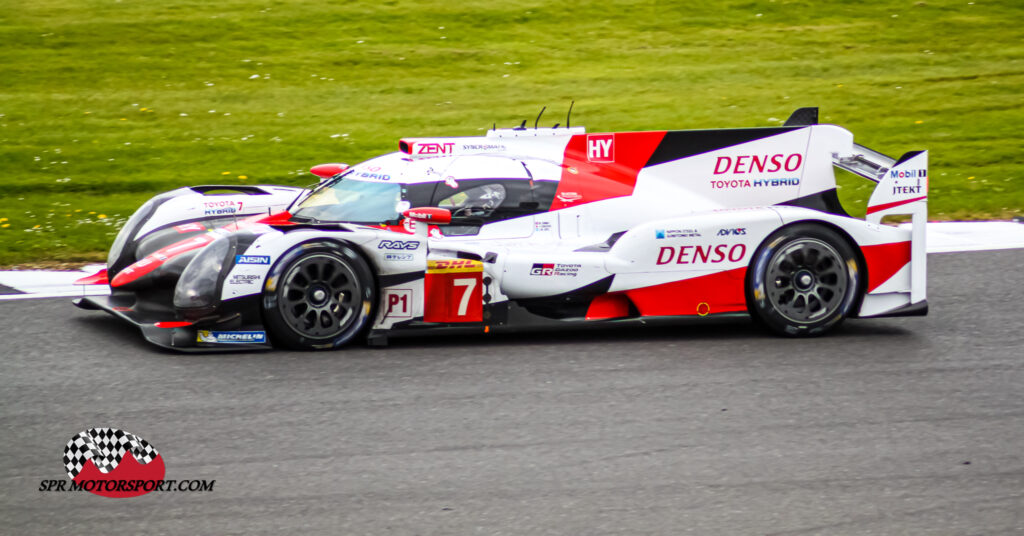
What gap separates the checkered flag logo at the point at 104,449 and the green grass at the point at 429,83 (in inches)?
199

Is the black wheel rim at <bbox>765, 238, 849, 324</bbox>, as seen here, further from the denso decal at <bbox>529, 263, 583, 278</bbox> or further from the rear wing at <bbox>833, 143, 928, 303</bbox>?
the denso decal at <bbox>529, 263, 583, 278</bbox>

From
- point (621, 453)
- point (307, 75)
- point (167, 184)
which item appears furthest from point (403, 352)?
point (307, 75)

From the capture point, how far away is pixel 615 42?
19172mm

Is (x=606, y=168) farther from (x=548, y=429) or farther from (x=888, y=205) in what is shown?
(x=548, y=429)

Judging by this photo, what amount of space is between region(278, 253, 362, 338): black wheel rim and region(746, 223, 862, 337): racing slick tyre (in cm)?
251

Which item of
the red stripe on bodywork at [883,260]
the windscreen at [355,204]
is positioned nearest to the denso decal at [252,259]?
the windscreen at [355,204]

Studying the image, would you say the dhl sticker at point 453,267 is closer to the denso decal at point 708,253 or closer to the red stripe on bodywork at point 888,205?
the denso decal at point 708,253

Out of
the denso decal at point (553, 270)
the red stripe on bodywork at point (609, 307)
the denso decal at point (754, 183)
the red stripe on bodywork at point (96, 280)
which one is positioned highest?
the denso decal at point (754, 183)

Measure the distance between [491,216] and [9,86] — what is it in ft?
39.7

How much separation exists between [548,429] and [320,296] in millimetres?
1953

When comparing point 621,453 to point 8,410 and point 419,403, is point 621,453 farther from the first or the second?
point 8,410

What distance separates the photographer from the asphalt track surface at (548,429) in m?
4.48

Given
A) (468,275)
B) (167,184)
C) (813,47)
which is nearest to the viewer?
(468,275)

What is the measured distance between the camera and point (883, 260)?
23.7ft
